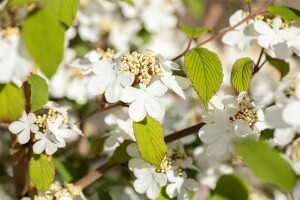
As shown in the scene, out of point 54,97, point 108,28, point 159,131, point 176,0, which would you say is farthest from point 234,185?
point 176,0

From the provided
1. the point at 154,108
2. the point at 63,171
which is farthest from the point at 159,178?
the point at 63,171

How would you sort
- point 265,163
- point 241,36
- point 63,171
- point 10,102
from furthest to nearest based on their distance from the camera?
point 63,171, point 241,36, point 10,102, point 265,163

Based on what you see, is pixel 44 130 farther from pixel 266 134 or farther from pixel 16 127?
pixel 266 134

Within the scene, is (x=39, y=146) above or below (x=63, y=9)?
below

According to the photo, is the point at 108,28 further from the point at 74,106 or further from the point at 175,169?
the point at 175,169

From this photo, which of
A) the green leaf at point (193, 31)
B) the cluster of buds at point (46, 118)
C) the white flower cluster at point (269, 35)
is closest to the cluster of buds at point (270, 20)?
the white flower cluster at point (269, 35)

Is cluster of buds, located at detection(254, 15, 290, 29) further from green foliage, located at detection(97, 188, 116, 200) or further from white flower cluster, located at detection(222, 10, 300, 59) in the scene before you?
green foliage, located at detection(97, 188, 116, 200)

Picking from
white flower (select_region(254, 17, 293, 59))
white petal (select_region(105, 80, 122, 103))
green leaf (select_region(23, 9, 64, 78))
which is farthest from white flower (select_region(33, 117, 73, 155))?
white flower (select_region(254, 17, 293, 59))
